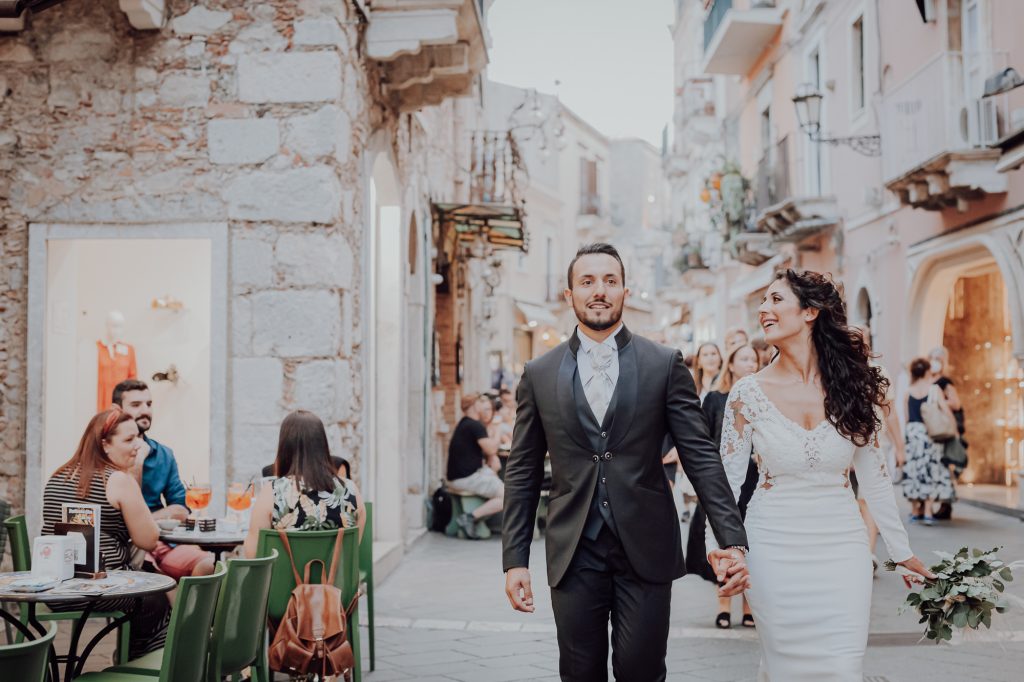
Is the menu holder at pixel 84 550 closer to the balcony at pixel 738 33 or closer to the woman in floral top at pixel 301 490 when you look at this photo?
the woman in floral top at pixel 301 490

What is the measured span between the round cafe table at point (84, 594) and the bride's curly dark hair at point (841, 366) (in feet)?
8.60

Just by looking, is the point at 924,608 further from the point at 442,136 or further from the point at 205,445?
the point at 442,136

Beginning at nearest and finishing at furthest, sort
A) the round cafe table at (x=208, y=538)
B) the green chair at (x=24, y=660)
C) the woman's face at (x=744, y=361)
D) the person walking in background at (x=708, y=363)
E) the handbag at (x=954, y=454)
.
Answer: the green chair at (x=24, y=660)
the round cafe table at (x=208, y=538)
the woman's face at (x=744, y=361)
the person walking in background at (x=708, y=363)
the handbag at (x=954, y=454)

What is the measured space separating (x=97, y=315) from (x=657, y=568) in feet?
25.7

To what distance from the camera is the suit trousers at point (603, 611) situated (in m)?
3.42

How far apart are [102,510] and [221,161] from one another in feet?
10.1

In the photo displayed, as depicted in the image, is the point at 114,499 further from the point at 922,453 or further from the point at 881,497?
the point at 922,453

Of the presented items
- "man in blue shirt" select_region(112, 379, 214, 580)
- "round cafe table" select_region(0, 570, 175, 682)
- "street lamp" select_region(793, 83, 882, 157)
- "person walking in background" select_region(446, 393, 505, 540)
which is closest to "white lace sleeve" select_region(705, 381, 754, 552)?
"round cafe table" select_region(0, 570, 175, 682)

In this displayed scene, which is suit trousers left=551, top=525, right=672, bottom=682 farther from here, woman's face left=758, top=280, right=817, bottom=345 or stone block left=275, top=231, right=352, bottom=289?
stone block left=275, top=231, right=352, bottom=289

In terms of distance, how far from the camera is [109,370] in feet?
31.2

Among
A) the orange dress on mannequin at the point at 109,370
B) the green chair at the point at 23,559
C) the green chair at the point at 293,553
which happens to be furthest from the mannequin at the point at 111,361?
the green chair at the point at 293,553

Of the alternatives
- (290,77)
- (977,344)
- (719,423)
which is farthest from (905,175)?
(290,77)

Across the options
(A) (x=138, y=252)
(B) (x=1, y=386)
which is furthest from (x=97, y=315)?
(B) (x=1, y=386)

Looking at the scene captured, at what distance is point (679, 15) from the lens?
3512cm
